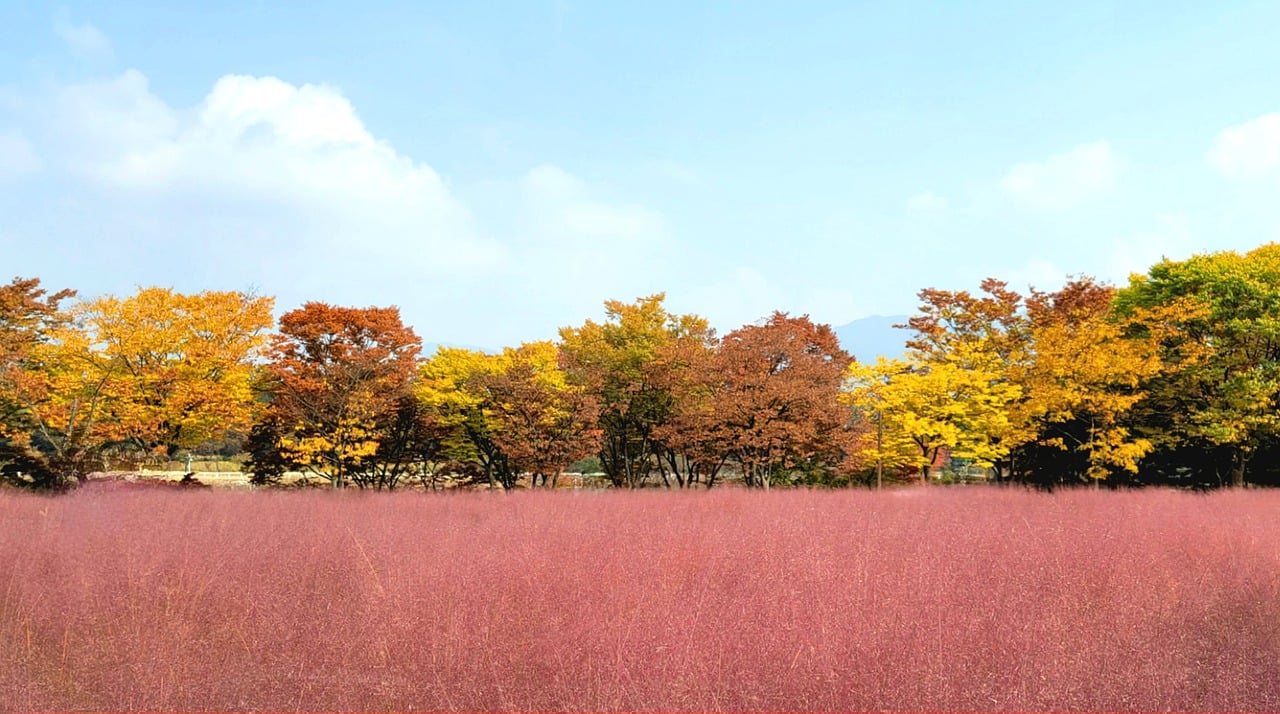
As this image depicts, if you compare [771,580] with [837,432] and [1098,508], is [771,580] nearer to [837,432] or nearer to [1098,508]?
[1098,508]

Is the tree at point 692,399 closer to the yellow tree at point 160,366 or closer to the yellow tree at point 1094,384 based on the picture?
the yellow tree at point 1094,384

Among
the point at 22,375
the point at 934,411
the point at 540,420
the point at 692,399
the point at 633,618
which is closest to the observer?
the point at 633,618

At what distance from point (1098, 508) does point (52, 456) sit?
2088 centimetres

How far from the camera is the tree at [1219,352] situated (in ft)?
81.7

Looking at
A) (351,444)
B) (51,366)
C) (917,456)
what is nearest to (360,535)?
(351,444)

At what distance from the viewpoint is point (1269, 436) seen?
88.6 feet

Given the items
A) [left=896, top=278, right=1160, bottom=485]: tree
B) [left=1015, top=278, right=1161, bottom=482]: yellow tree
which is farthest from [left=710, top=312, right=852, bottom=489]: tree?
[left=1015, top=278, right=1161, bottom=482]: yellow tree

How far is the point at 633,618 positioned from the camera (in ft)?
15.9

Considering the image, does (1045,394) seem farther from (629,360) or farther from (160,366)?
(160,366)

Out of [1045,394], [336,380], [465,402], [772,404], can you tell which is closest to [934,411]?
[1045,394]

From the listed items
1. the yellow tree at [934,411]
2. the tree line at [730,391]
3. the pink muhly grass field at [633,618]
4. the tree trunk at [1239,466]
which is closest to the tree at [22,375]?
the tree line at [730,391]

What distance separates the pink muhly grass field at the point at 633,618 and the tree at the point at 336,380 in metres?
17.3

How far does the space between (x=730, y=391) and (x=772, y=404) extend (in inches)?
66.2

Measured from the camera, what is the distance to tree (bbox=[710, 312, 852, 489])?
25375 mm
